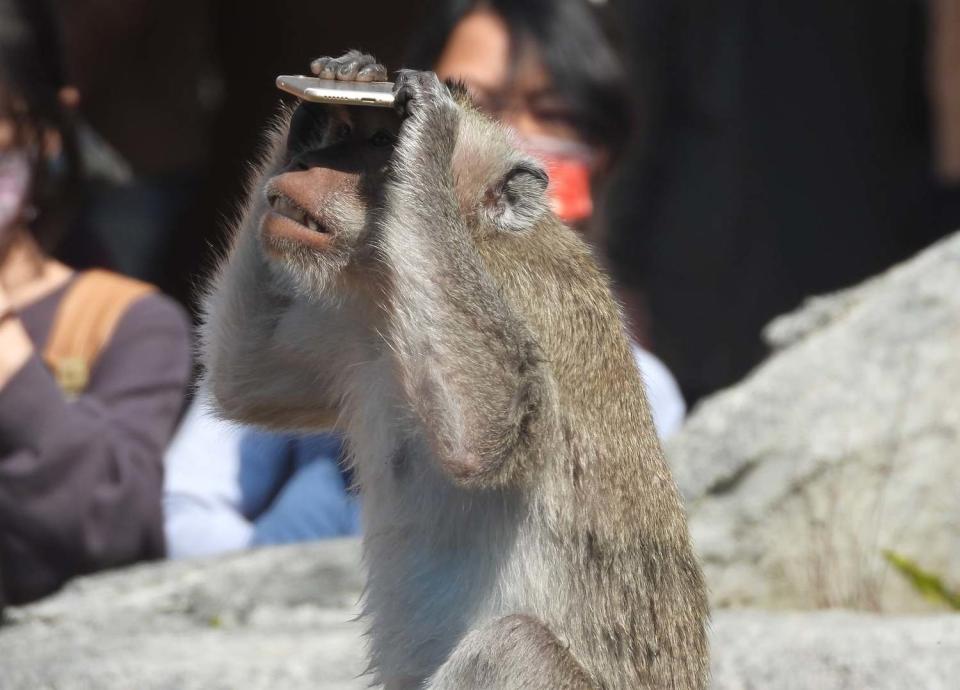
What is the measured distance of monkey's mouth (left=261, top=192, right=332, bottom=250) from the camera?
2.80 metres

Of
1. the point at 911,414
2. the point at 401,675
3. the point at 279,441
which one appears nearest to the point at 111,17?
the point at 279,441

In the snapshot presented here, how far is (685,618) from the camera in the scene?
3104 mm

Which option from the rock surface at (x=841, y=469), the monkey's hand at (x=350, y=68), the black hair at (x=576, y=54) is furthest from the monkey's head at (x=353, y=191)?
the rock surface at (x=841, y=469)

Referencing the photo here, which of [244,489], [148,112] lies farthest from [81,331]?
[148,112]

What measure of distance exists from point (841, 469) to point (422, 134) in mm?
2424

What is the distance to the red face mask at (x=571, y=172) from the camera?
452 centimetres

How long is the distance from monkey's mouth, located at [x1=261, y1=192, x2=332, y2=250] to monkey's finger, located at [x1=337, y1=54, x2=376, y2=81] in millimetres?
260

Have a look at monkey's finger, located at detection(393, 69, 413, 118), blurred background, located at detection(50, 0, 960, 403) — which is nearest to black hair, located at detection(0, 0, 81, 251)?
monkey's finger, located at detection(393, 69, 413, 118)

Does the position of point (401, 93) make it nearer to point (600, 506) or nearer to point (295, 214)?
point (295, 214)

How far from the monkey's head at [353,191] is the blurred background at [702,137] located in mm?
5496

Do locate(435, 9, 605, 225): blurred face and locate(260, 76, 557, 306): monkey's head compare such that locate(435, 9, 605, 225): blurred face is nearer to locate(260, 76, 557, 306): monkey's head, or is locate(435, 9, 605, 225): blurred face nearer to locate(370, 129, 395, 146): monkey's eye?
locate(260, 76, 557, 306): monkey's head

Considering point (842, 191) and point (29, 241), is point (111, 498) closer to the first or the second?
point (29, 241)

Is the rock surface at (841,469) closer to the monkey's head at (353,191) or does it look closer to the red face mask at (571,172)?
the red face mask at (571,172)

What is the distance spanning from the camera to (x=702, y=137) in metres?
8.74
